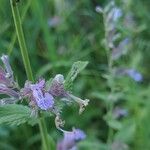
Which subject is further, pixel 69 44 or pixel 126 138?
pixel 69 44

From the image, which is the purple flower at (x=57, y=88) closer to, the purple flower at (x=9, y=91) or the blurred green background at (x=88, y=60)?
the purple flower at (x=9, y=91)

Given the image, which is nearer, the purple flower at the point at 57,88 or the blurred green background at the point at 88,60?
the purple flower at the point at 57,88

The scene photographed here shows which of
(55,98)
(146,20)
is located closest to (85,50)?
(146,20)

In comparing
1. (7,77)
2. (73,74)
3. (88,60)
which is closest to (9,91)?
(7,77)

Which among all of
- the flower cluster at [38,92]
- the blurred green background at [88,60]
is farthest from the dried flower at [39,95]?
the blurred green background at [88,60]

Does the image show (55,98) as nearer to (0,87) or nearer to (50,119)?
(0,87)

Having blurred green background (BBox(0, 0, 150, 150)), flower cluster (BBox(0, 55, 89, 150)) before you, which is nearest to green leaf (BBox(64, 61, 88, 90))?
flower cluster (BBox(0, 55, 89, 150))

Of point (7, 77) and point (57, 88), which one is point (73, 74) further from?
point (7, 77)
